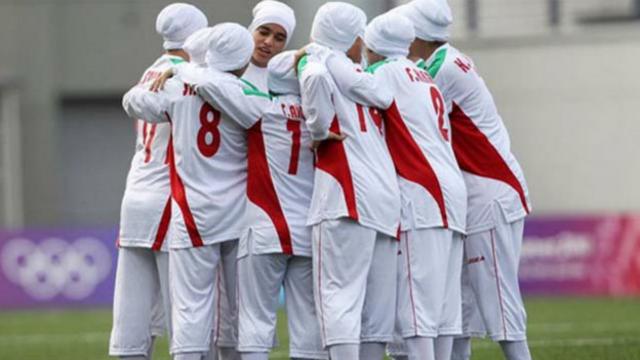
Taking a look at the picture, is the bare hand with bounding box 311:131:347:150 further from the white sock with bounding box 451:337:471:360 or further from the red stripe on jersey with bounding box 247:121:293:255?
the white sock with bounding box 451:337:471:360

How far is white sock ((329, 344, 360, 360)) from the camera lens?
10.5 m

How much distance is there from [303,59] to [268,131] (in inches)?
18.7

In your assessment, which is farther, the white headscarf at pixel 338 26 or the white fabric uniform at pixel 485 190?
the white fabric uniform at pixel 485 190

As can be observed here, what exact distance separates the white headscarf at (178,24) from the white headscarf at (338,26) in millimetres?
1001

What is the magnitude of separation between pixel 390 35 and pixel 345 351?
1.92 m

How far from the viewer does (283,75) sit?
35.8 feet

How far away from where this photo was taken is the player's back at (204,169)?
1084cm

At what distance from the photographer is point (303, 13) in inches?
1186

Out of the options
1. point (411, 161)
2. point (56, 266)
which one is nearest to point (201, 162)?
point (411, 161)

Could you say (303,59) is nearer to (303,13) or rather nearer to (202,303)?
(202,303)

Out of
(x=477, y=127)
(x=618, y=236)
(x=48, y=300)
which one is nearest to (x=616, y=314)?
(x=618, y=236)

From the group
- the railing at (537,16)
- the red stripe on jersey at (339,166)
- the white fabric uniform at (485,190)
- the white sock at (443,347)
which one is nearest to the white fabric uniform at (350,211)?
the red stripe on jersey at (339,166)

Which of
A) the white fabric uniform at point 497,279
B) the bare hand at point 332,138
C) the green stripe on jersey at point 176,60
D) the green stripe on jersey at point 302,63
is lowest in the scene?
the white fabric uniform at point 497,279

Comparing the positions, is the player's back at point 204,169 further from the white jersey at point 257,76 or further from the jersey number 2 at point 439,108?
the jersey number 2 at point 439,108
